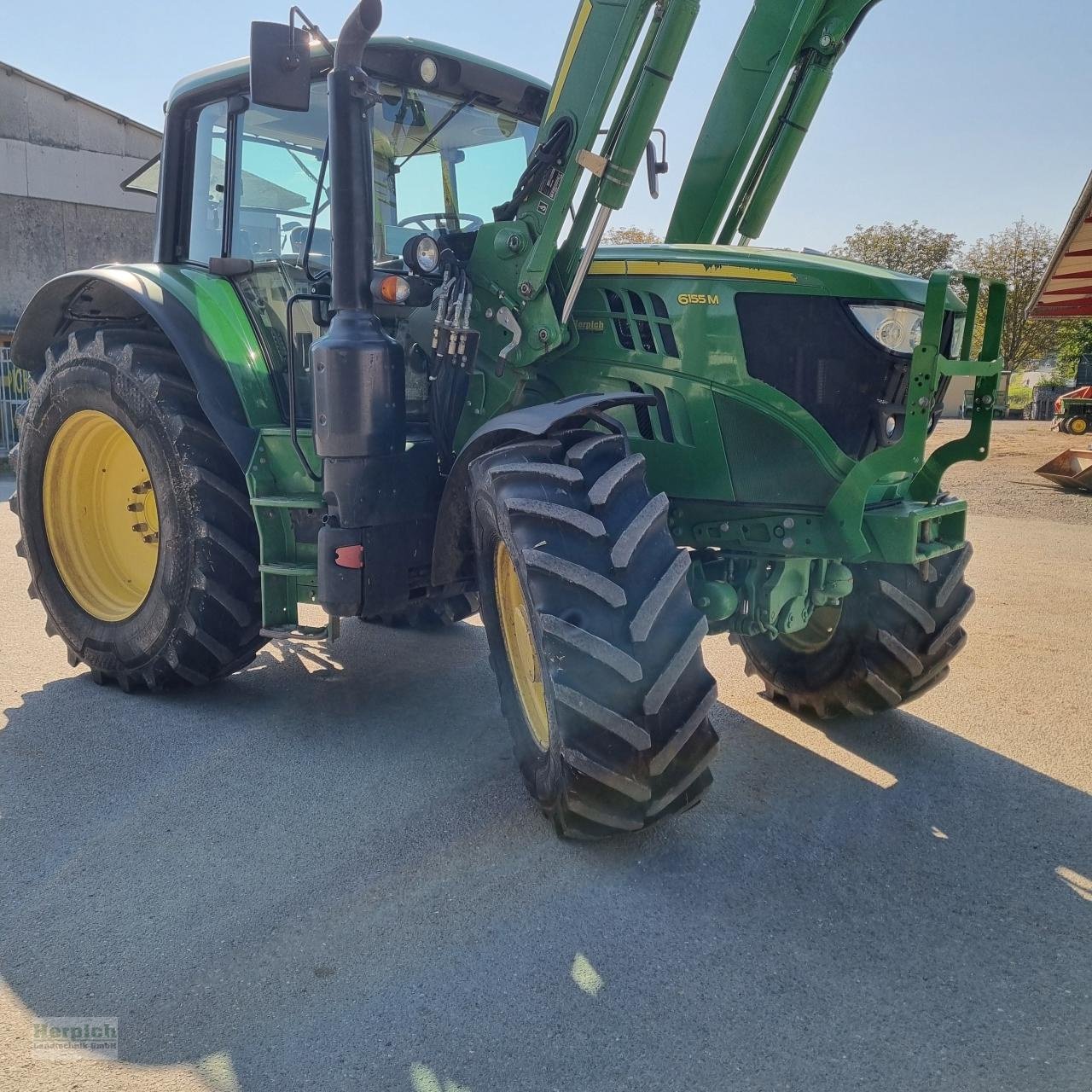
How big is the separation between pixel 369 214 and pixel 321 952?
91.6 inches

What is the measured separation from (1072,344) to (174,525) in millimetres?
32428

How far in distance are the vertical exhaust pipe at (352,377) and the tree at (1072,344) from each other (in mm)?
27024

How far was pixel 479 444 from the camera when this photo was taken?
127 inches

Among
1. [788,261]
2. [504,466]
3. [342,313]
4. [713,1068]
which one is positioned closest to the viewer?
[713,1068]

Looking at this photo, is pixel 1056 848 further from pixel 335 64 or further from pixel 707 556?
pixel 335 64

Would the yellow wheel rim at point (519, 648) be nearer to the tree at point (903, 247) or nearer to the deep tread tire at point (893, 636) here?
the deep tread tire at point (893, 636)

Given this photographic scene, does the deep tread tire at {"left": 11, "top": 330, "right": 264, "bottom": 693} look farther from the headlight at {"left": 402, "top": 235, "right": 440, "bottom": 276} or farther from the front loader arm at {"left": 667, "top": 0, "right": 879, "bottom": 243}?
the front loader arm at {"left": 667, "top": 0, "right": 879, "bottom": 243}

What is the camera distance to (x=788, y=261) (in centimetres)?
316

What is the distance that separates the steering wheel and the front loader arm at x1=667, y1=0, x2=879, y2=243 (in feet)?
2.62

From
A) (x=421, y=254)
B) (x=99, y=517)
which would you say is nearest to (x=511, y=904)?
(x=421, y=254)

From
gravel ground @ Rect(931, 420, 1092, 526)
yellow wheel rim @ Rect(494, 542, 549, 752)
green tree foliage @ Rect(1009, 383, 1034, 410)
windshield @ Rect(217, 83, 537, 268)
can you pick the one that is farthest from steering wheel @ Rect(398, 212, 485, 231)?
green tree foliage @ Rect(1009, 383, 1034, 410)

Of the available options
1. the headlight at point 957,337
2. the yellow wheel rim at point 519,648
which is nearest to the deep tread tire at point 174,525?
the yellow wheel rim at point 519,648

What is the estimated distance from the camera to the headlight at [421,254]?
348cm

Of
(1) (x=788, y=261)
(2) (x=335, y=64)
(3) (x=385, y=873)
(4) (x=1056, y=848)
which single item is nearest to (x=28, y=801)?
(3) (x=385, y=873)
